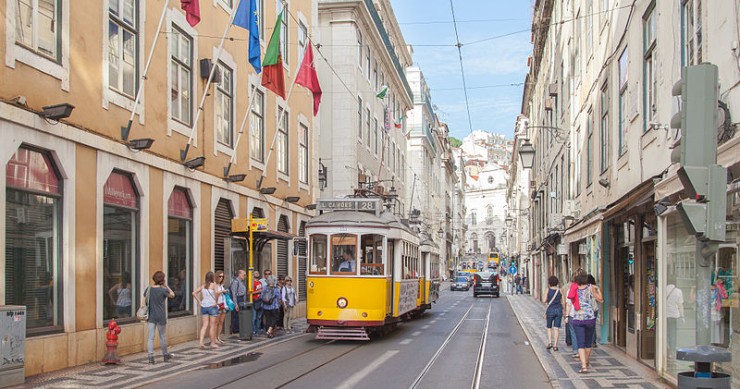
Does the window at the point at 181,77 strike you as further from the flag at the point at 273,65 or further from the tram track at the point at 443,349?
the tram track at the point at 443,349

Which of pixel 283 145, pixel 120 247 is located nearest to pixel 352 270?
pixel 120 247

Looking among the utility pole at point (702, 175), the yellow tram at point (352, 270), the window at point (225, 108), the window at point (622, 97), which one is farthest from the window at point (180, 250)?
the utility pole at point (702, 175)

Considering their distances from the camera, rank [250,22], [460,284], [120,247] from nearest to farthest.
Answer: [120,247]
[250,22]
[460,284]

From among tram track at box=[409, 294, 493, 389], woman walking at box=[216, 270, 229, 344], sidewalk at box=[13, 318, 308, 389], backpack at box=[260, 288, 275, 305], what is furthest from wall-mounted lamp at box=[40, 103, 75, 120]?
backpack at box=[260, 288, 275, 305]

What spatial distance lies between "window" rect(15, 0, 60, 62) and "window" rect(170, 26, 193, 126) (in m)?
4.65

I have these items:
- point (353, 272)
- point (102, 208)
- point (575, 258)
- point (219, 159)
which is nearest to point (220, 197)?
point (219, 159)

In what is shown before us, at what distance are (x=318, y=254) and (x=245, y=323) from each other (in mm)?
2366

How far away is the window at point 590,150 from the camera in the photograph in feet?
67.2

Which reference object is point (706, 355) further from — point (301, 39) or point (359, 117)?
point (359, 117)

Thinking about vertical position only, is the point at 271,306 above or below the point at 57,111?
below

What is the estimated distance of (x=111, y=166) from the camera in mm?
14234

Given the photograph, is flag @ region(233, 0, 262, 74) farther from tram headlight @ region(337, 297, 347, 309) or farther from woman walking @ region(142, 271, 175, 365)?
woman walking @ region(142, 271, 175, 365)

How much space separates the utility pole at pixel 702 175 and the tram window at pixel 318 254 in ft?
40.7

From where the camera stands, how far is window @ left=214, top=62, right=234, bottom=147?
19922mm
